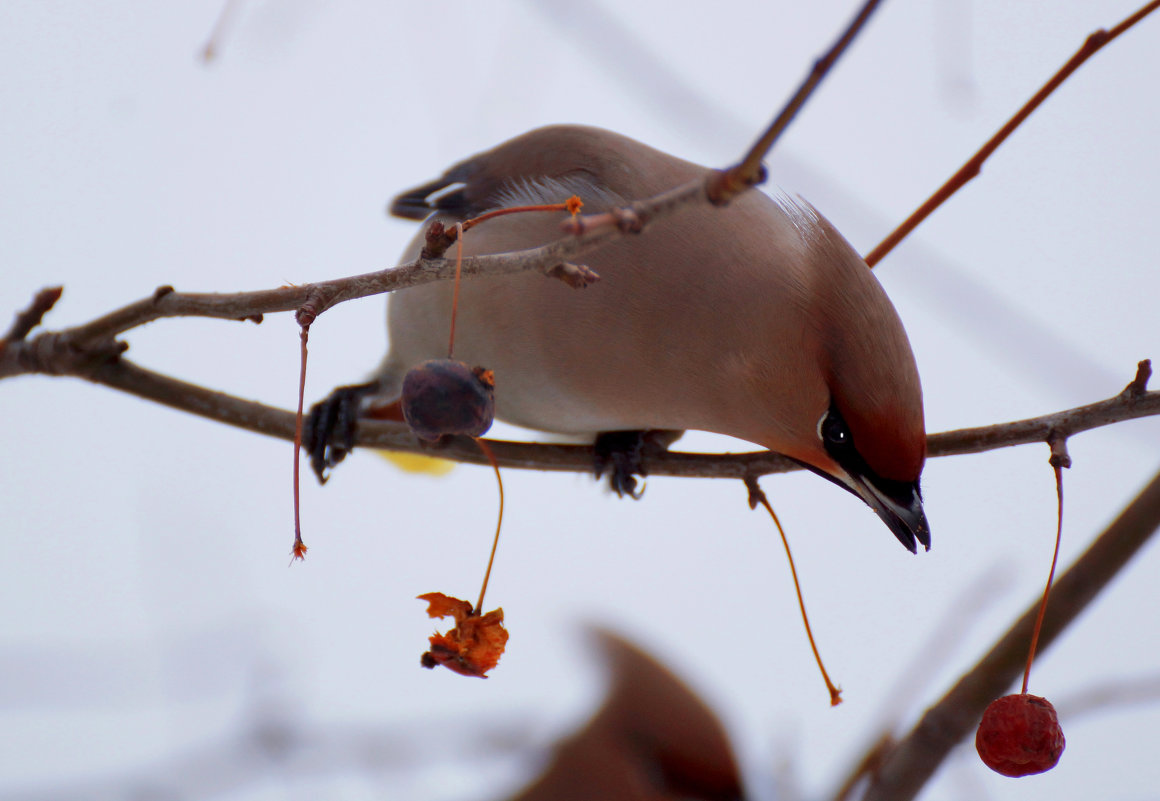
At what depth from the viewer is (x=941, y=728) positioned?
1.32 m

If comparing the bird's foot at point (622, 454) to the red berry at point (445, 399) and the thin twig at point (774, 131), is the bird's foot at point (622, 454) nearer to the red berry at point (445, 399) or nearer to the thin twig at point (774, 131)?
the red berry at point (445, 399)

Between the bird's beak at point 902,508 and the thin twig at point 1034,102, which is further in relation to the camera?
the bird's beak at point 902,508

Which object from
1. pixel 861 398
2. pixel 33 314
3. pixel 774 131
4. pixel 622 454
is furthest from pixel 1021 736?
pixel 33 314

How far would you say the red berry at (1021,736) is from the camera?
3.83ft

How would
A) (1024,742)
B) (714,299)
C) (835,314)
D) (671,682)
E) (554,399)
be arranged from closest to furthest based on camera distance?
(1024,742) → (835,314) → (714,299) → (554,399) → (671,682)

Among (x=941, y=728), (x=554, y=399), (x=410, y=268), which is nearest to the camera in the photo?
(x=410, y=268)

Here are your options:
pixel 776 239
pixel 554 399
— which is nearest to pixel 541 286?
pixel 554 399

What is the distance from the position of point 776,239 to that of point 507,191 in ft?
2.20

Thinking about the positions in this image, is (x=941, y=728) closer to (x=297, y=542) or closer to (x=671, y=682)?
(x=297, y=542)

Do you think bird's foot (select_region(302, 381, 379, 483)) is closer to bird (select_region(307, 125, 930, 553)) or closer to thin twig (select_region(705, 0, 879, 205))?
bird (select_region(307, 125, 930, 553))

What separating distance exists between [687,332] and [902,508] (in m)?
0.47

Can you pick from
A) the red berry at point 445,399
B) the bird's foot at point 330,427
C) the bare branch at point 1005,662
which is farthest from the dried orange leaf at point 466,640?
the bird's foot at point 330,427

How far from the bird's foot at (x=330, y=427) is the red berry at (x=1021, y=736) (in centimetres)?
143

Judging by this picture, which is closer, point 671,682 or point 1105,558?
point 1105,558
